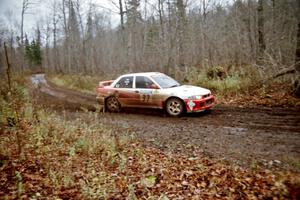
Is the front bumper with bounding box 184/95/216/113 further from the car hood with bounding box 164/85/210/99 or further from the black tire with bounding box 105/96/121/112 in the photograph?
the black tire with bounding box 105/96/121/112

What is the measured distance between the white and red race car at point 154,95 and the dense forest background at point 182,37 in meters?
4.30

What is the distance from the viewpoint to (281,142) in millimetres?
6555

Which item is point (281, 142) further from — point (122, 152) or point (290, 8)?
point (290, 8)

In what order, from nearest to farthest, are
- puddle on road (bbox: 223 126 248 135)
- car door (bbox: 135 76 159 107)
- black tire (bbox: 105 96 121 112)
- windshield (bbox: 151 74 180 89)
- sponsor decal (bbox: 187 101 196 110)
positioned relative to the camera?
puddle on road (bbox: 223 126 248 135)
sponsor decal (bbox: 187 101 196 110)
car door (bbox: 135 76 159 107)
windshield (bbox: 151 74 180 89)
black tire (bbox: 105 96 121 112)

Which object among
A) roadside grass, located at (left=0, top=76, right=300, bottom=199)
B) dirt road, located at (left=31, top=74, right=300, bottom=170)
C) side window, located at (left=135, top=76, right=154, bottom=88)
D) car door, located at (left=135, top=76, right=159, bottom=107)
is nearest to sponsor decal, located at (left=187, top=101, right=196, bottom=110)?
dirt road, located at (left=31, top=74, right=300, bottom=170)

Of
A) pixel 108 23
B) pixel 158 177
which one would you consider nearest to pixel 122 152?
pixel 158 177

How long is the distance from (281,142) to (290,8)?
19.6 m

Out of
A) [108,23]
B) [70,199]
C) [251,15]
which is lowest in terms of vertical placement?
[70,199]

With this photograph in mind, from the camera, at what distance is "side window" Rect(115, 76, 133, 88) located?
11.2 metres

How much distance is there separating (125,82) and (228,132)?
516 centimetres

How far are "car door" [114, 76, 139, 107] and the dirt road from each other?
0.50 meters

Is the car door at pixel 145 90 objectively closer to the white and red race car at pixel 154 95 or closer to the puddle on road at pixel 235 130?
the white and red race car at pixel 154 95

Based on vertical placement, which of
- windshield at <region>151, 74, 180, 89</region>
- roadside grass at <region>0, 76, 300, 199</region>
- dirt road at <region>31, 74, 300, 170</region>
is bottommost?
roadside grass at <region>0, 76, 300, 199</region>

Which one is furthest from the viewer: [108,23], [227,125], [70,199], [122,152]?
[108,23]
